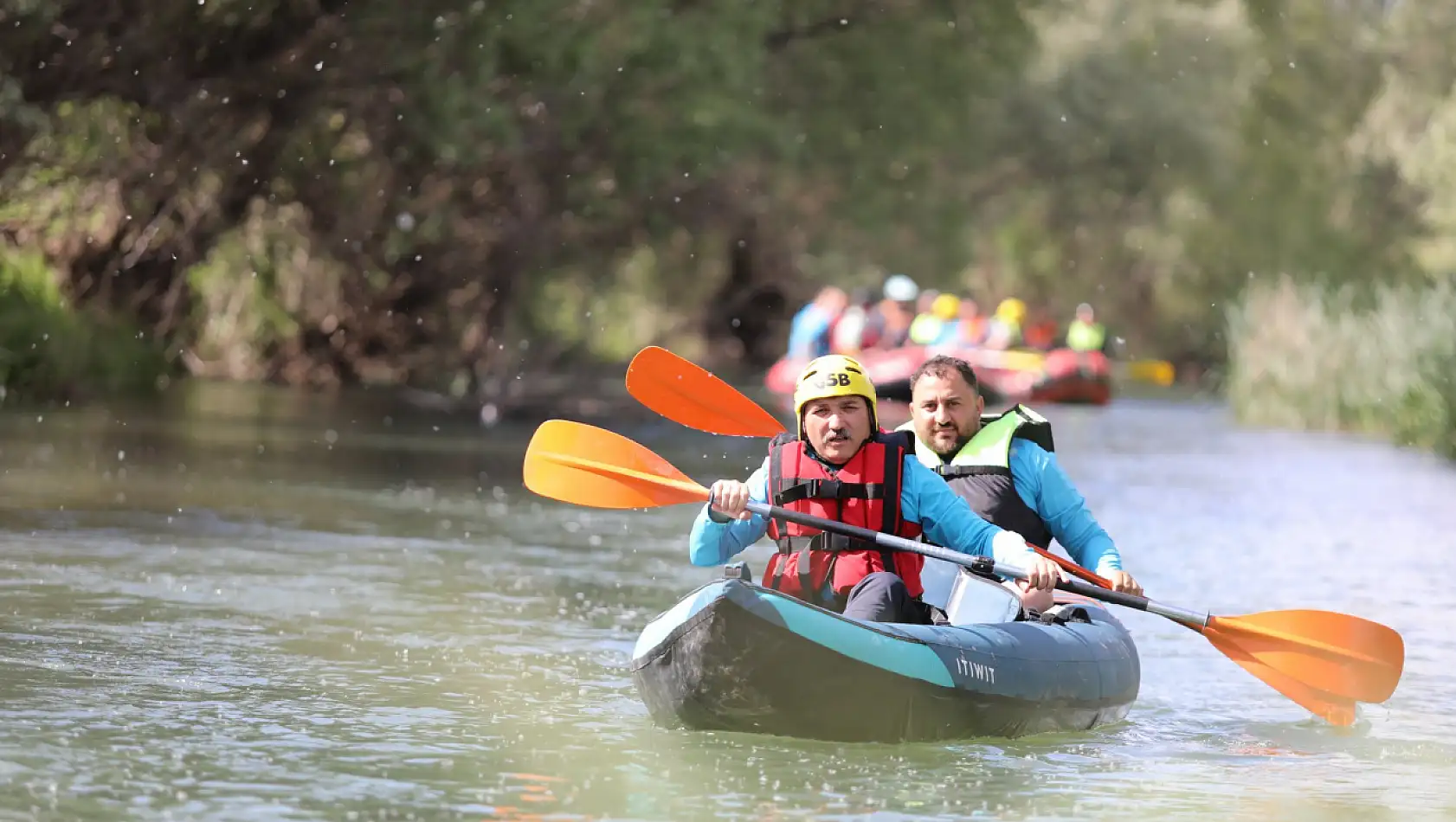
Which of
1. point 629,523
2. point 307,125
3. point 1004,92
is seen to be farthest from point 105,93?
point 1004,92

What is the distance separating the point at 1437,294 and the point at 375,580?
45.3 ft

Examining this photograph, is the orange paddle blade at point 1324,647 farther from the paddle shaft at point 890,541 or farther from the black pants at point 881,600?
the black pants at point 881,600

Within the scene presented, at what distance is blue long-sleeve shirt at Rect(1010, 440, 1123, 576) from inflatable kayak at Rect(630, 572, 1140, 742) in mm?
648

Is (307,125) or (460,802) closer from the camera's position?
(460,802)

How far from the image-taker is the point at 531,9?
2180cm

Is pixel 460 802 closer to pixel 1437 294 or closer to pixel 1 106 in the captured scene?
pixel 1 106

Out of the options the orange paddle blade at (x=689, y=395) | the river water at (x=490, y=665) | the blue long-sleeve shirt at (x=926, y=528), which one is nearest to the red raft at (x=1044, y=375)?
the river water at (x=490, y=665)

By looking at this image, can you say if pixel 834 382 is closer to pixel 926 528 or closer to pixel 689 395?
pixel 926 528

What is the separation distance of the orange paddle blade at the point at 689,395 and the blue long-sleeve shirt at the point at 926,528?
33.4 inches

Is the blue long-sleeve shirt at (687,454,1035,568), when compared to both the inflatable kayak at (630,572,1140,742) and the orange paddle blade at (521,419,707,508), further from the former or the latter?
the orange paddle blade at (521,419,707,508)

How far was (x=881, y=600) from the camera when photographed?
7316mm

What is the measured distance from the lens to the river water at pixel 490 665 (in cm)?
661

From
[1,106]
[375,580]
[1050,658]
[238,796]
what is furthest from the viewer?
[1,106]

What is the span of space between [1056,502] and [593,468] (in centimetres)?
156
